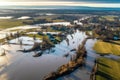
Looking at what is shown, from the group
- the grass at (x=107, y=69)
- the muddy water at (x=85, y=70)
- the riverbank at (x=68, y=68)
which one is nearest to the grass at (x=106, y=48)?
the muddy water at (x=85, y=70)

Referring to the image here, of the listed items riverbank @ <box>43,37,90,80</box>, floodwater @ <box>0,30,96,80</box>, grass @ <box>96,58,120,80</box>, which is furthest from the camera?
floodwater @ <box>0,30,96,80</box>

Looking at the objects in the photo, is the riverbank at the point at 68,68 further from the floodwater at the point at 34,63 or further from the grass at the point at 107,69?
the grass at the point at 107,69

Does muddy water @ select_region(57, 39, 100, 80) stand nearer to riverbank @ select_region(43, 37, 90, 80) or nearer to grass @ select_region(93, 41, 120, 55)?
riverbank @ select_region(43, 37, 90, 80)

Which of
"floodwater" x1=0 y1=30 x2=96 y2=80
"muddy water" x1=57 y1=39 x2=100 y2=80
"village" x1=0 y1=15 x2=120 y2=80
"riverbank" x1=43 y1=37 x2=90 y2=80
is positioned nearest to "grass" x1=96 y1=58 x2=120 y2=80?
"village" x1=0 y1=15 x2=120 y2=80

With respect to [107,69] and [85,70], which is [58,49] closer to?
[85,70]

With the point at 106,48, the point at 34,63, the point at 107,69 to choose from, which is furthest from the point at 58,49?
the point at 107,69

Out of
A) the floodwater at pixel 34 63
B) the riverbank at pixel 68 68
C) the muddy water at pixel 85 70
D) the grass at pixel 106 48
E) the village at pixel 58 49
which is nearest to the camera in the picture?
the riverbank at pixel 68 68
